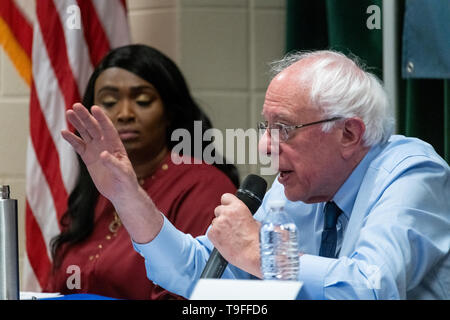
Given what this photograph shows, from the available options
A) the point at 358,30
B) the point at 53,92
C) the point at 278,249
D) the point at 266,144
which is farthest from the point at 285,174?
the point at 53,92

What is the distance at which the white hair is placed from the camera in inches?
70.7

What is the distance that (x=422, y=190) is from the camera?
5.40ft

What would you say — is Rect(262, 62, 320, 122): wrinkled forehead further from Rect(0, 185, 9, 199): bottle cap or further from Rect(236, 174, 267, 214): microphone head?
Rect(0, 185, 9, 199): bottle cap

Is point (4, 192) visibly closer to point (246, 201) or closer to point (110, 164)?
point (110, 164)

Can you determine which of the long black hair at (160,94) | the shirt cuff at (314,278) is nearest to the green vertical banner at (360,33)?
the long black hair at (160,94)

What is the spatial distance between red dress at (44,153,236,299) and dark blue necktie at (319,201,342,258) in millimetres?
747

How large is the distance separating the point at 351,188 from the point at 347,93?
218mm

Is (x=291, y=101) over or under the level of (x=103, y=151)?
over

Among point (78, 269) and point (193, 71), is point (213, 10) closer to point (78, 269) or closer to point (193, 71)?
A: point (193, 71)

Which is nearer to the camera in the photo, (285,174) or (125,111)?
(285,174)

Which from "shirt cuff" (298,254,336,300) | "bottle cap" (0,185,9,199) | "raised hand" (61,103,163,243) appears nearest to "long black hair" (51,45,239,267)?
"raised hand" (61,103,163,243)

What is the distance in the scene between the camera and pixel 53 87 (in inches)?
135
